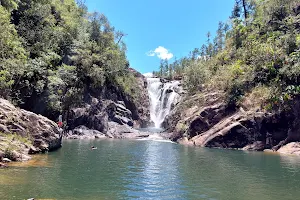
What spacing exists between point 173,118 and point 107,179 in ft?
136

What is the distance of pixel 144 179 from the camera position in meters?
19.5

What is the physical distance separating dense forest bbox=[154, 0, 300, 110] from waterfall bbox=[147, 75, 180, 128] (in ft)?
62.5

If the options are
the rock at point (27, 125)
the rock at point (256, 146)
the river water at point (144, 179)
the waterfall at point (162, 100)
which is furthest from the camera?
the waterfall at point (162, 100)

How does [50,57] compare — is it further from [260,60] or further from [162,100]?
[162,100]

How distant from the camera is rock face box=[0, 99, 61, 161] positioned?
22984 mm

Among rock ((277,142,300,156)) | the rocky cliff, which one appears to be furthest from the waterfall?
rock ((277,142,300,156))

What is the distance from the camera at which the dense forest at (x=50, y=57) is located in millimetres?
38031

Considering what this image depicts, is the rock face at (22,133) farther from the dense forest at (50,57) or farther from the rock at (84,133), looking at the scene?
the rock at (84,133)

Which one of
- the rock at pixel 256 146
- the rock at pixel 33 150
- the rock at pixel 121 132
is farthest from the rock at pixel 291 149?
the rock at pixel 33 150

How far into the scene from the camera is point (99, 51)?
63.9 m

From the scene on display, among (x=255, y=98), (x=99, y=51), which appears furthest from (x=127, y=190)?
(x=99, y=51)

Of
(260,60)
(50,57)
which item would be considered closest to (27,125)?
(50,57)

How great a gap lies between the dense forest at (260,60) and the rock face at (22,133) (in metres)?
29.2

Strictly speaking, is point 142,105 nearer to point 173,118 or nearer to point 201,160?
point 173,118
